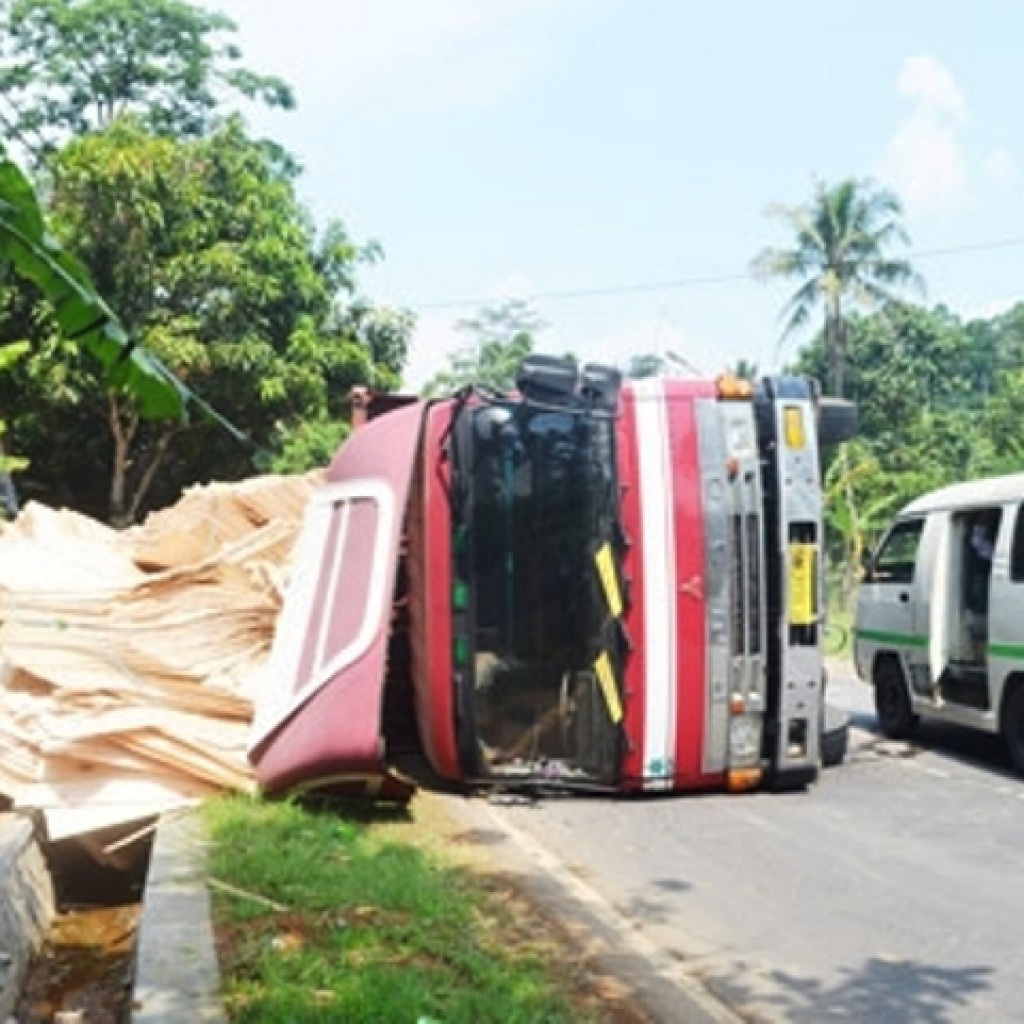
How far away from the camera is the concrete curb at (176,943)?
3960 millimetres

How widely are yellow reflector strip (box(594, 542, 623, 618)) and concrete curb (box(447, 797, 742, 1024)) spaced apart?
1334mm

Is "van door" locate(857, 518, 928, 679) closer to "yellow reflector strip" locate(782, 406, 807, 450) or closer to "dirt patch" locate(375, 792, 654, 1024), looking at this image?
"yellow reflector strip" locate(782, 406, 807, 450)

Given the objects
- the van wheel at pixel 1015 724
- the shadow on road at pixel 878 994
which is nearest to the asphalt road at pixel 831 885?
the shadow on road at pixel 878 994

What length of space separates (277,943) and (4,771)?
9.68 ft

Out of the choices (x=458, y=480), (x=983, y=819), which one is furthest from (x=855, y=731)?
(x=458, y=480)

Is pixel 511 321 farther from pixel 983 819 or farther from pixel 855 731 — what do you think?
pixel 983 819

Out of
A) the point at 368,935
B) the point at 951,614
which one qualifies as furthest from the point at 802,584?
the point at 368,935

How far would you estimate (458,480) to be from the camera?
7.42 metres

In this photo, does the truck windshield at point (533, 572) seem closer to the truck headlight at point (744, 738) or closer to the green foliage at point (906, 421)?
the truck headlight at point (744, 738)

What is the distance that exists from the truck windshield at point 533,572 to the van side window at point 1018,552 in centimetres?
289

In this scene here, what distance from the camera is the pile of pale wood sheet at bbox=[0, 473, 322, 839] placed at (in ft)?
22.6

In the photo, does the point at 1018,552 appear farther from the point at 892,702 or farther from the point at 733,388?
the point at 892,702

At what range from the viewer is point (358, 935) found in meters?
4.80

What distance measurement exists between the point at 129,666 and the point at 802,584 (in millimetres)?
3989
